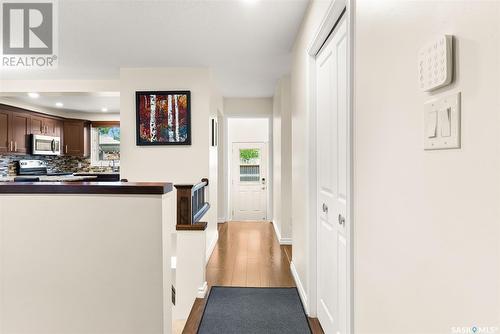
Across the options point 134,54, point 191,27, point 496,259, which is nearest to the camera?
point 496,259

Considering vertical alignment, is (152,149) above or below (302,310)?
above

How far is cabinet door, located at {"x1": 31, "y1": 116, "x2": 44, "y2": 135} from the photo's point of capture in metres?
6.30

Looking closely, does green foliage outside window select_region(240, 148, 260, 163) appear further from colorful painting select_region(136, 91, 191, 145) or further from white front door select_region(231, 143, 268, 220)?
colorful painting select_region(136, 91, 191, 145)

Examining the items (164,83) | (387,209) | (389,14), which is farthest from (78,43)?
(387,209)

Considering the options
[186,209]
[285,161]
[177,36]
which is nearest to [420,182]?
[186,209]

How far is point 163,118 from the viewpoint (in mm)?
4004

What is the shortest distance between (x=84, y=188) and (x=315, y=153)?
64.3 inches

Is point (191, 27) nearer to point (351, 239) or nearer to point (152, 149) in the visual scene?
point (152, 149)

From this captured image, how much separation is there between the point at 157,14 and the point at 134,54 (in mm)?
1122

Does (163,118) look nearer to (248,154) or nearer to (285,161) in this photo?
(285,161)

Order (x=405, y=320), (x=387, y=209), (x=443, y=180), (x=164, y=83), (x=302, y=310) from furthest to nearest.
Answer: (x=164, y=83) → (x=302, y=310) → (x=387, y=209) → (x=405, y=320) → (x=443, y=180)

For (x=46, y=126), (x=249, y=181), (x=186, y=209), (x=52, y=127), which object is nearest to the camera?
(x=186, y=209)

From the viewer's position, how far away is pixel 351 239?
136 cm

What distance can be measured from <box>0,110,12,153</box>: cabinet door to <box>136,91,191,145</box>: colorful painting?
11.2ft
